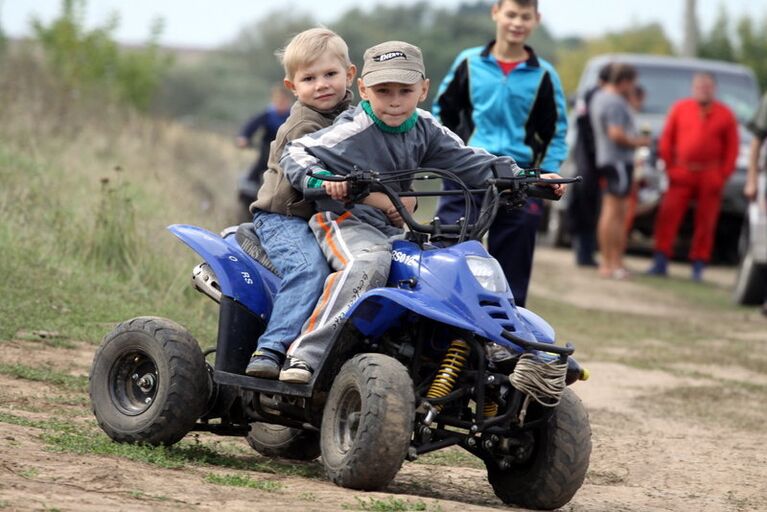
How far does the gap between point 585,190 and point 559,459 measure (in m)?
12.1

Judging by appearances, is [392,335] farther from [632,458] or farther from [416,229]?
[632,458]

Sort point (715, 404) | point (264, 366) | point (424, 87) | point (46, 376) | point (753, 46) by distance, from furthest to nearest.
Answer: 1. point (753, 46)
2. point (715, 404)
3. point (46, 376)
4. point (424, 87)
5. point (264, 366)

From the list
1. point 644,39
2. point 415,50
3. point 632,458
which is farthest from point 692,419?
point 644,39

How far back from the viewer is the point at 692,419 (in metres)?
9.33

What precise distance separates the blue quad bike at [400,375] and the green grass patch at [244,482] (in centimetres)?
25

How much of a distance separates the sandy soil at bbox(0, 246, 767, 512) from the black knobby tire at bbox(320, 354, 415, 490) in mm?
83

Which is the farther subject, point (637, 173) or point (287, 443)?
point (637, 173)

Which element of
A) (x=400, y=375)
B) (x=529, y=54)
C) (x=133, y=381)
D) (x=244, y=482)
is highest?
(x=529, y=54)

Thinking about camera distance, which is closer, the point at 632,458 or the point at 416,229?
the point at 416,229

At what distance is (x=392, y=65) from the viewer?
21.0 ft

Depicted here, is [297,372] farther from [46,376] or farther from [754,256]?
[754,256]

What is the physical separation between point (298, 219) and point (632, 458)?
92.1 inches

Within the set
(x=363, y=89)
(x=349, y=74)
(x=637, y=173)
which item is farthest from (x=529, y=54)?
(x=637, y=173)

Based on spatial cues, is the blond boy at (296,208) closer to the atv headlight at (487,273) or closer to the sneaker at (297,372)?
the sneaker at (297,372)
